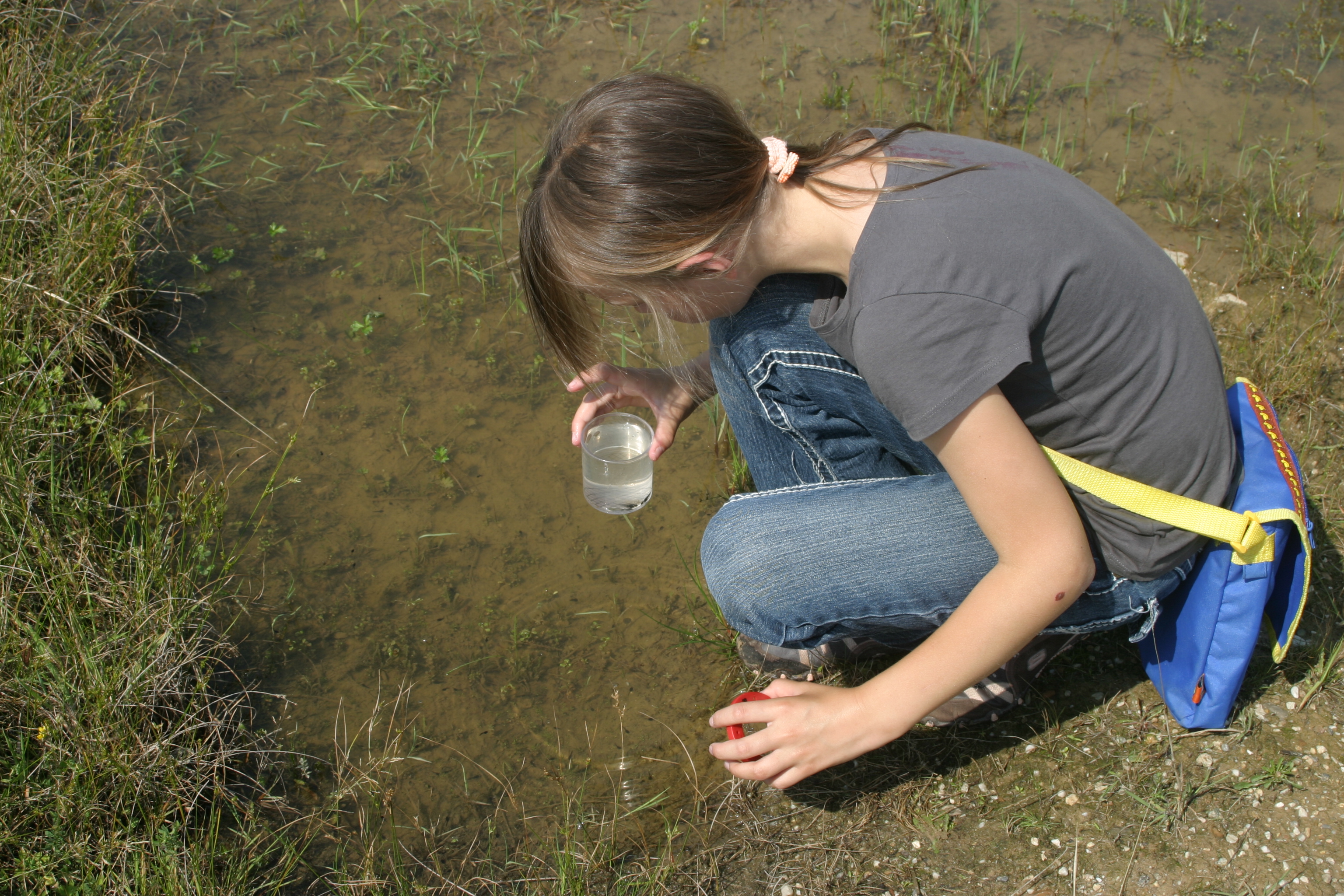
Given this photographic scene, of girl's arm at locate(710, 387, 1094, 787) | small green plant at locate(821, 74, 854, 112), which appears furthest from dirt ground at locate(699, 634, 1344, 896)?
small green plant at locate(821, 74, 854, 112)

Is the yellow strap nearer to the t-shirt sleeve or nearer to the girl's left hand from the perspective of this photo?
the t-shirt sleeve

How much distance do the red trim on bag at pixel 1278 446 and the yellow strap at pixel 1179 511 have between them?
0.07 m

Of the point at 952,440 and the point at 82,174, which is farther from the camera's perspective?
the point at 82,174

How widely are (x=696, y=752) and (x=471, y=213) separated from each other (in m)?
2.02

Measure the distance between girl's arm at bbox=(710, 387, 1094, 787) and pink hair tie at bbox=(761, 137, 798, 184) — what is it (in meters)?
0.50

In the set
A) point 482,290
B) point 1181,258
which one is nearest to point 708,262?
point 482,290

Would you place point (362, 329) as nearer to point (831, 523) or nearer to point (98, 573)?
point (98, 573)

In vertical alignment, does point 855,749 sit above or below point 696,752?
above

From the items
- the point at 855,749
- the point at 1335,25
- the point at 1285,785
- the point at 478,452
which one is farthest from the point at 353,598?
the point at 1335,25

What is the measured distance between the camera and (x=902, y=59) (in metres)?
3.86

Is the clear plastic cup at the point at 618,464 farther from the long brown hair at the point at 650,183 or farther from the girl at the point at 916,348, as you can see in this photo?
the long brown hair at the point at 650,183

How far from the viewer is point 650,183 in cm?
144

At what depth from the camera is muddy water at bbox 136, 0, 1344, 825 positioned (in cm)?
222

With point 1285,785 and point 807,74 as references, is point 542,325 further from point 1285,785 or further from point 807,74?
point 807,74
